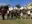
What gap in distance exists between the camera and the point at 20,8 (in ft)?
4.54

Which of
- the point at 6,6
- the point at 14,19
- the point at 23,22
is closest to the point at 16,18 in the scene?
the point at 14,19

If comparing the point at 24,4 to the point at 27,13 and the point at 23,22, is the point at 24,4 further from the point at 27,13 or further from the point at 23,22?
the point at 23,22

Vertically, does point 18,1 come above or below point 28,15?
above

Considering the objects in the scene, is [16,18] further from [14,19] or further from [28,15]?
[28,15]

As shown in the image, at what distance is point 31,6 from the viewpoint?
139 cm

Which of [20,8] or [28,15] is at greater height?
[20,8]

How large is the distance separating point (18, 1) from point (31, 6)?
0.29 metres

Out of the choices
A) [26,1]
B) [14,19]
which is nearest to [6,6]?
[14,19]

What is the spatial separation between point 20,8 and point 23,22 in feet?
0.97

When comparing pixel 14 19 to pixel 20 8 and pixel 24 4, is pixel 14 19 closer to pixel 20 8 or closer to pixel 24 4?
pixel 20 8

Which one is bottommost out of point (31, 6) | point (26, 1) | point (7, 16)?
point (7, 16)

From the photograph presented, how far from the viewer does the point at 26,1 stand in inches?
54.5

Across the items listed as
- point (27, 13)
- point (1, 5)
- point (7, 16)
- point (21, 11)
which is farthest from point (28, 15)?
point (1, 5)

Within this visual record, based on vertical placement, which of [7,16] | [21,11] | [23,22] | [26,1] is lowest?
[23,22]
